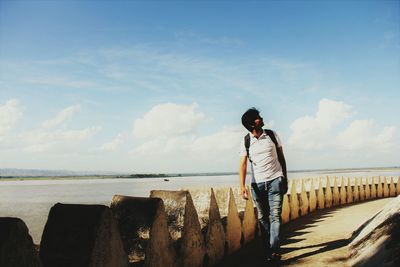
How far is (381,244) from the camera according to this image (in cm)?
322

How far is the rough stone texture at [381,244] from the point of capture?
285cm

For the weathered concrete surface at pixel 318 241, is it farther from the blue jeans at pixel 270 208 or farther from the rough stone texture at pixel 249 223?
the rough stone texture at pixel 249 223

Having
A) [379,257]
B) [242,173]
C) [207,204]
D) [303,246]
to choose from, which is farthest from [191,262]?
[303,246]

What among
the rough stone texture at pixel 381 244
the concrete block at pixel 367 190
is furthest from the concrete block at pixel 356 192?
the rough stone texture at pixel 381 244

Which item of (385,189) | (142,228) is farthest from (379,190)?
(142,228)

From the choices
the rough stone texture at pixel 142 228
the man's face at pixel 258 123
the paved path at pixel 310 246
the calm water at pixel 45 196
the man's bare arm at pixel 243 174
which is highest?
the man's face at pixel 258 123

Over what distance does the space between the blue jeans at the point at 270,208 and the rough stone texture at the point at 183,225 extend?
3.20 ft

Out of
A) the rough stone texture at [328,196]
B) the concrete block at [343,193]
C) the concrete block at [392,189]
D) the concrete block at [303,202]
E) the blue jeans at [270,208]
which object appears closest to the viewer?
the blue jeans at [270,208]

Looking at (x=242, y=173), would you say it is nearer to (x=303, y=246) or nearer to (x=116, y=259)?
(x=303, y=246)

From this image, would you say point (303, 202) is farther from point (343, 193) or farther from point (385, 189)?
point (385, 189)

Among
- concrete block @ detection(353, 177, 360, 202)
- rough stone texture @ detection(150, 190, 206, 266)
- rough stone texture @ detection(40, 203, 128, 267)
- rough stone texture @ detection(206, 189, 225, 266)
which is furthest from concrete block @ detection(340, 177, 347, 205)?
rough stone texture @ detection(40, 203, 128, 267)

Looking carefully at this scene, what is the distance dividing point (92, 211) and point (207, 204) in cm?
229

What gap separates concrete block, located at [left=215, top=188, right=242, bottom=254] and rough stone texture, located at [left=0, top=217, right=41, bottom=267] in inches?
124

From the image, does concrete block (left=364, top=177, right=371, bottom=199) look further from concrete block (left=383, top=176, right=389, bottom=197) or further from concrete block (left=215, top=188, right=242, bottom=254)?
concrete block (left=215, top=188, right=242, bottom=254)
